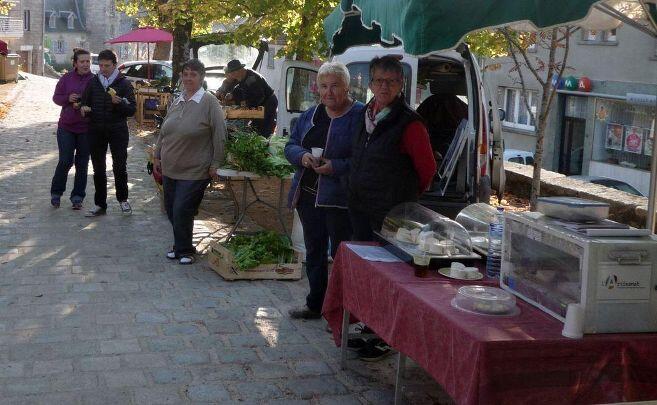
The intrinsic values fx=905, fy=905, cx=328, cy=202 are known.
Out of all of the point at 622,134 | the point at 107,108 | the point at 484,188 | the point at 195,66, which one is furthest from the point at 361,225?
the point at 622,134

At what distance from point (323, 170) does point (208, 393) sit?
1752 mm

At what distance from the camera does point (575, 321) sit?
369 centimetres

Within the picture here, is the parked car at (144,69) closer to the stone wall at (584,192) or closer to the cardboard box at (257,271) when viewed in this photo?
the stone wall at (584,192)

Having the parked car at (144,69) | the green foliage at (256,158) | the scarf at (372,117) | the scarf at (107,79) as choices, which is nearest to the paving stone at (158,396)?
the scarf at (372,117)

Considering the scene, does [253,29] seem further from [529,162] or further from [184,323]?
[529,162]

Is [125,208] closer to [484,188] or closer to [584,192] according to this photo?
[484,188]

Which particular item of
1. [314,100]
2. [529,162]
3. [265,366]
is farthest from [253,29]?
[529,162]

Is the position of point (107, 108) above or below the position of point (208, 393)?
above

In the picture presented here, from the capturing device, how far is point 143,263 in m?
8.36

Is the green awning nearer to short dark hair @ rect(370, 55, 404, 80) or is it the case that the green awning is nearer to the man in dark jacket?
short dark hair @ rect(370, 55, 404, 80)

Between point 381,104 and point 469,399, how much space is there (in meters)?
2.47

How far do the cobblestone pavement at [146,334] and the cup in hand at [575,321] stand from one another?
5.29ft

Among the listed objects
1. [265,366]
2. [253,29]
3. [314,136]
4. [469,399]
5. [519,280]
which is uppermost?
[253,29]

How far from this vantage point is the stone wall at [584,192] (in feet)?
32.5
